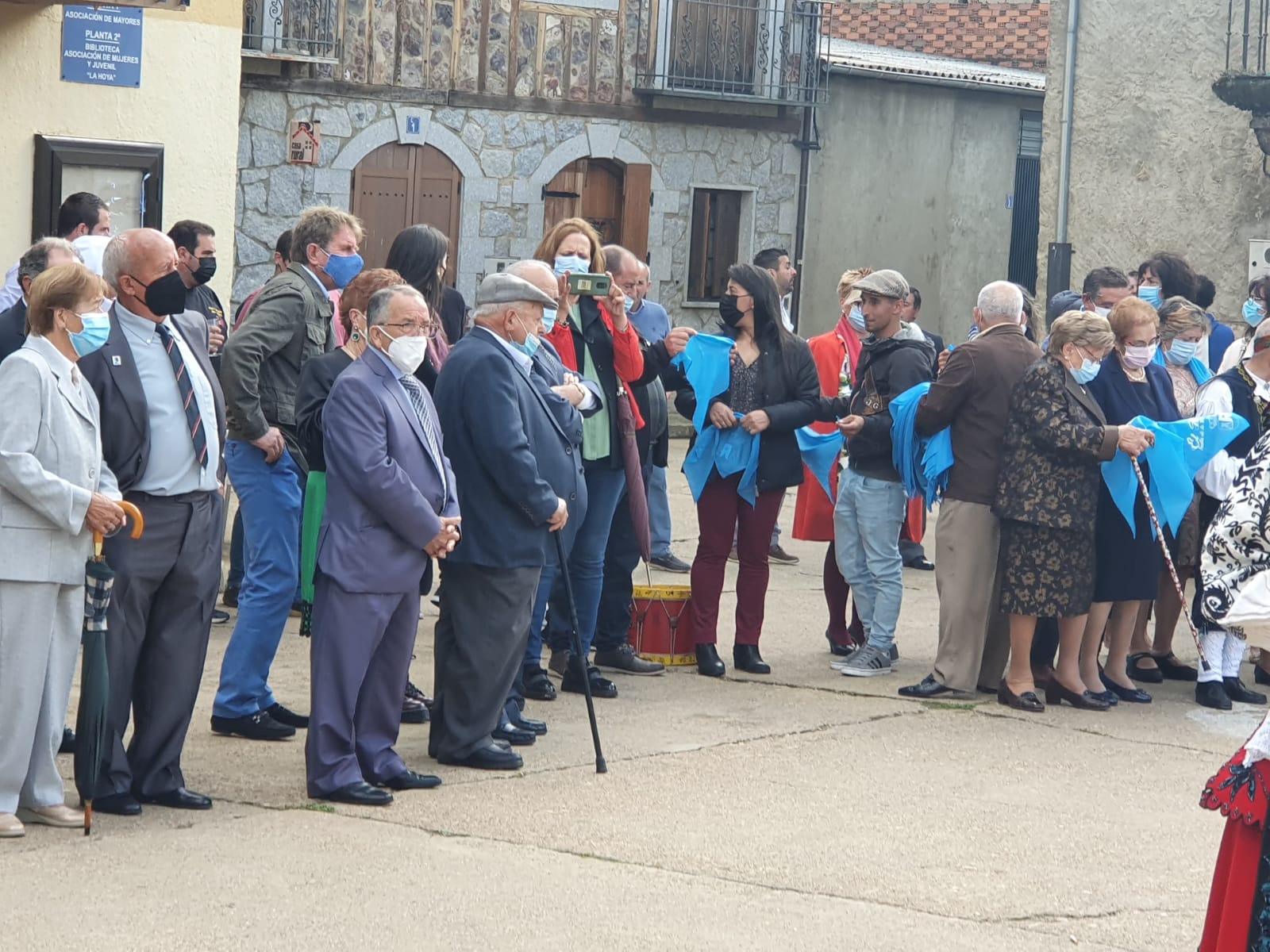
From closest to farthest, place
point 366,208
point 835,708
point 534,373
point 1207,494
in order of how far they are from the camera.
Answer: point 534,373, point 835,708, point 1207,494, point 366,208

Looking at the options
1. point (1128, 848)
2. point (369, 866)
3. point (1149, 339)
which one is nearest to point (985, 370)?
point (1149, 339)

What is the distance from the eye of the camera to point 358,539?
20.4 feet

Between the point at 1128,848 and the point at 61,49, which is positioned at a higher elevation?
the point at 61,49

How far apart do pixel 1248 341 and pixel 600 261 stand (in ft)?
11.2

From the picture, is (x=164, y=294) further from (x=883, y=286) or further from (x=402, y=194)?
(x=402, y=194)

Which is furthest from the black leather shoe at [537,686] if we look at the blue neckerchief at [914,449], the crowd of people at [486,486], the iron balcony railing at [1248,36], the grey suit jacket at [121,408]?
the iron balcony railing at [1248,36]

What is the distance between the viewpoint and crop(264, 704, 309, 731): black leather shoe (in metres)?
7.31

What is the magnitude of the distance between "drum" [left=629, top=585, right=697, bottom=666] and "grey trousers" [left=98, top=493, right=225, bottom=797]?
9.78ft

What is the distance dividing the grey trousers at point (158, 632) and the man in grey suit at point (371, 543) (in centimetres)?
40

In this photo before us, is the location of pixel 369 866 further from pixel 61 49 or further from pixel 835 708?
pixel 61 49

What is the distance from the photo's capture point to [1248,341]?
31.1ft

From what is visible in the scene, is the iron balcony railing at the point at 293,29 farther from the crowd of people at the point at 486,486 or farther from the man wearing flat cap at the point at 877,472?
the man wearing flat cap at the point at 877,472

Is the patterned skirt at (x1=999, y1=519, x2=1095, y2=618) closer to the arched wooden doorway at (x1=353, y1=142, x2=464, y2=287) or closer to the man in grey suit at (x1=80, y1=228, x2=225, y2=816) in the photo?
the man in grey suit at (x1=80, y1=228, x2=225, y2=816)

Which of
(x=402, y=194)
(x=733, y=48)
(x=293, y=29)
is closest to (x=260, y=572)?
(x=293, y=29)
